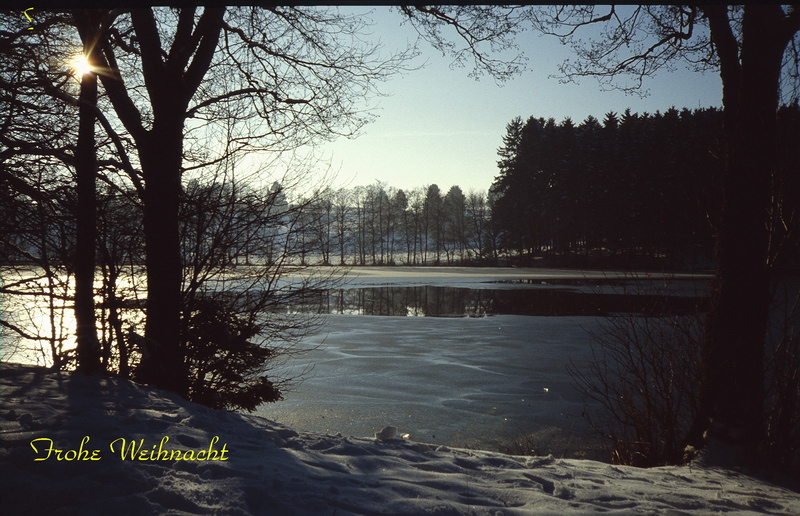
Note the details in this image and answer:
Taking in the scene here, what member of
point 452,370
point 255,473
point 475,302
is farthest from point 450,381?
point 475,302

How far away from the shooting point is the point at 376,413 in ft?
29.0

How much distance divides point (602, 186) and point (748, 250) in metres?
50.5

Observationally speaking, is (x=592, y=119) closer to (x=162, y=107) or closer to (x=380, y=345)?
(x=380, y=345)

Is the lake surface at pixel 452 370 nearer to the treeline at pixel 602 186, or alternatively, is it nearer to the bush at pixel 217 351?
the bush at pixel 217 351

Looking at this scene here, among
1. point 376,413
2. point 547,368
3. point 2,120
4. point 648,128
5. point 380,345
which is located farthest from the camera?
point 648,128

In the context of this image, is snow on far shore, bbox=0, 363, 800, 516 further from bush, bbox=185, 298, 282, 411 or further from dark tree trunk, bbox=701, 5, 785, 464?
bush, bbox=185, 298, 282, 411

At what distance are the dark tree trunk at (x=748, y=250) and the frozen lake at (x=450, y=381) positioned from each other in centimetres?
110

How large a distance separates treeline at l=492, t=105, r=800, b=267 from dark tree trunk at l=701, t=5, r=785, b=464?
130 ft

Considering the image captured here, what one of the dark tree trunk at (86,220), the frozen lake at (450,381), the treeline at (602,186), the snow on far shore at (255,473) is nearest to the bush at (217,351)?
the dark tree trunk at (86,220)

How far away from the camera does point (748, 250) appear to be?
5.27 meters

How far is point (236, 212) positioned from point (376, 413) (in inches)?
167

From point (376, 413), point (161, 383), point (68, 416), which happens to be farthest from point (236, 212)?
point (376, 413)

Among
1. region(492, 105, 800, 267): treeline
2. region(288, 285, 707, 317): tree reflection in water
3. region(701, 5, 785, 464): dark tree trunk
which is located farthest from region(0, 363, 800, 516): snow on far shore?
region(492, 105, 800, 267): treeline

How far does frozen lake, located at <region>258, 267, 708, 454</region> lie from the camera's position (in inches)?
320
